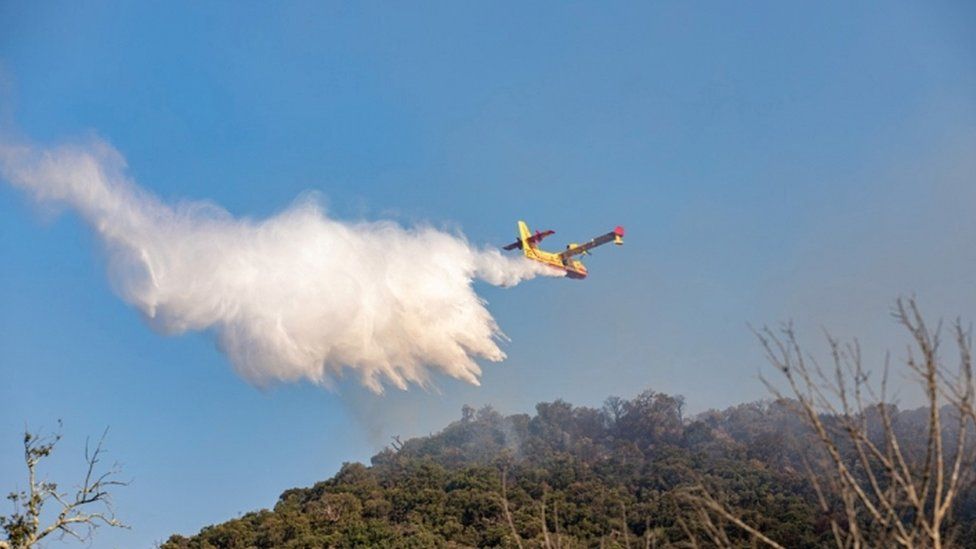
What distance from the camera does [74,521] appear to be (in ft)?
76.8

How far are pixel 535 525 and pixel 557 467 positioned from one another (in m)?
30.2

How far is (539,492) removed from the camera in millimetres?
82562

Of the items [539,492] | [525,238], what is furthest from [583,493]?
[525,238]

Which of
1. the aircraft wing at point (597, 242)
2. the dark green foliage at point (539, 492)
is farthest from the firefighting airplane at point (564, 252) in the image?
the dark green foliage at point (539, 492)

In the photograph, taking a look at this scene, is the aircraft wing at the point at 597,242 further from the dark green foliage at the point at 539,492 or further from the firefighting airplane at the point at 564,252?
the dark green foliage at the point at 539,492

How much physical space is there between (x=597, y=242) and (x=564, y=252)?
8.97ft

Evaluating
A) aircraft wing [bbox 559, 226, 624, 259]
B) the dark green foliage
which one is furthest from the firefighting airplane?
the dark green foliage

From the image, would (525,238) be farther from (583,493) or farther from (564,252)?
(583,493)

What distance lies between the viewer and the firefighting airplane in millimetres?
61469

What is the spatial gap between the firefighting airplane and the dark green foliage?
59.6 ft

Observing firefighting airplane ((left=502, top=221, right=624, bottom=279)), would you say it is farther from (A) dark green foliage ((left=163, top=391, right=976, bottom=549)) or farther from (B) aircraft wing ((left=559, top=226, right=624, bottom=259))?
(A) dark green foliage ((left=163, top=391, right=976, bottom=549))

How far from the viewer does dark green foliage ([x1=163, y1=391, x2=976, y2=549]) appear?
63.8 metres

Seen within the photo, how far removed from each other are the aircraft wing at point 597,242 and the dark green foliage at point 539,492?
1912 cm

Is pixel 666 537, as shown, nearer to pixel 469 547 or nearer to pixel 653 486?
pixel 469 547
